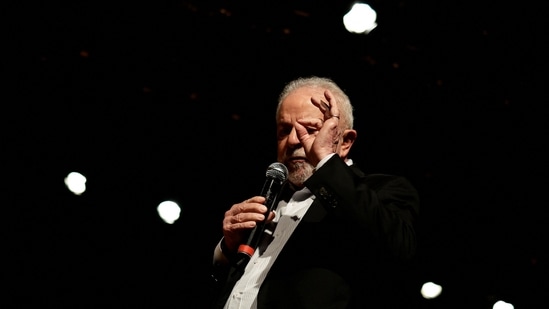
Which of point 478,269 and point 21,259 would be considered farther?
point 21,259

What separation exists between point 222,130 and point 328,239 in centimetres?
171

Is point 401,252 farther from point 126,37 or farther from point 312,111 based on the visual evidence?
point 126,37

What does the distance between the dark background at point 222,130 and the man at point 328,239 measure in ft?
3.54

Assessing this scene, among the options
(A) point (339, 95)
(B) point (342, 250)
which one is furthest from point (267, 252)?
(A) point (339, 95)

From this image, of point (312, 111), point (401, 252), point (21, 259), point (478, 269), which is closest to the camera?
point (401, 252)

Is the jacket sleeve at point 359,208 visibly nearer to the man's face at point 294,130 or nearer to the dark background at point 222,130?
the man's face at point 294,130

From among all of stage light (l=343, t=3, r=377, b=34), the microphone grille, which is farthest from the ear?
stage light (l=343, t=3, r=377, b=34)

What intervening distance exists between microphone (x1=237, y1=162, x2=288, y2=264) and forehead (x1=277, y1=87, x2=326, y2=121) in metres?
0.32

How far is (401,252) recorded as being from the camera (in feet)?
4.60

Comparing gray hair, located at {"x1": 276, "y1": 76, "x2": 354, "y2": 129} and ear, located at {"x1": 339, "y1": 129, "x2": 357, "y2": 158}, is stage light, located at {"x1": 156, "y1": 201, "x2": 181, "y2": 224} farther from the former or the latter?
ear, located at {"x1": 339, "y1": 129, "x2": 357, "y2": 158}

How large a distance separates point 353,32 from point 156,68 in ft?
3.55

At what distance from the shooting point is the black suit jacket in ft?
4.45

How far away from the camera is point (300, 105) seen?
1918 mm

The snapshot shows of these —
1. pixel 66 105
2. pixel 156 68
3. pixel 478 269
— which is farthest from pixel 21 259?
pixel 478 269
